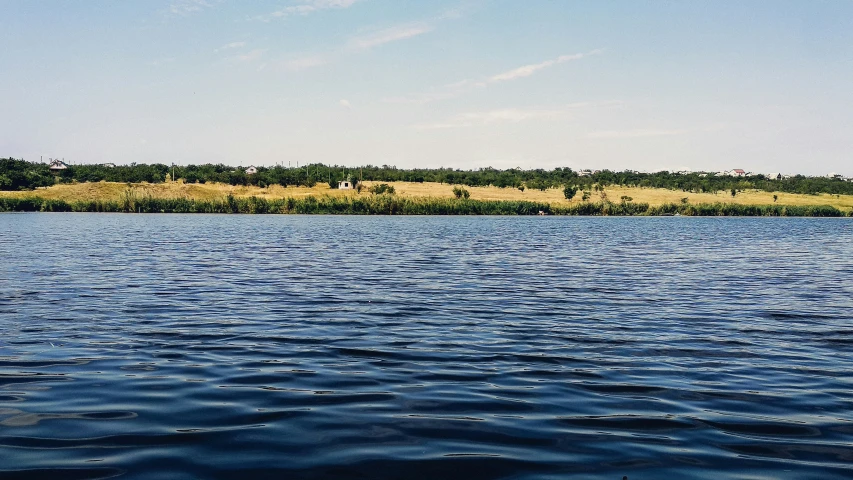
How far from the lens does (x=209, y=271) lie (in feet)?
95.8

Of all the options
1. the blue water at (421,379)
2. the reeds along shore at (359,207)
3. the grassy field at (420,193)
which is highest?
the grassy field at (420,193)

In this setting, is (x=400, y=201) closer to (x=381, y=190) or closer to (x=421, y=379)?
(x=381, y=190)

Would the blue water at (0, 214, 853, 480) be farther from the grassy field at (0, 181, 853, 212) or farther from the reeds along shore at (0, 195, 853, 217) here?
the grassy field at (0, 181, 853, 212)

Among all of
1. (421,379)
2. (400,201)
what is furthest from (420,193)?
(421,379)

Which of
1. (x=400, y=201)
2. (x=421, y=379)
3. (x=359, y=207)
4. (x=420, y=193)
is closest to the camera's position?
(x=421, y=379)

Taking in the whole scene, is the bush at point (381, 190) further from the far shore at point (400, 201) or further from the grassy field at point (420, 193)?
the grassy field at point (420, 193)

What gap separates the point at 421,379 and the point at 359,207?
394ft

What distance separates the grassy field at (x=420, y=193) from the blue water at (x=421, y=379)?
129 m

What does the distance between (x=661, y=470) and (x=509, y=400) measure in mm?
2994

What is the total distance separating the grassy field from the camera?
145625mm

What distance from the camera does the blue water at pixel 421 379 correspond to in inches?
311

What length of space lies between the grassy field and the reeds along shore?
1107 centimetres

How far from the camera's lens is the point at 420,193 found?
554ft

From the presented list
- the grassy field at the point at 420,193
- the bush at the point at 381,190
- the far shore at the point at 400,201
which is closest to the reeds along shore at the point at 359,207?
the far shore at the point at 400,201
